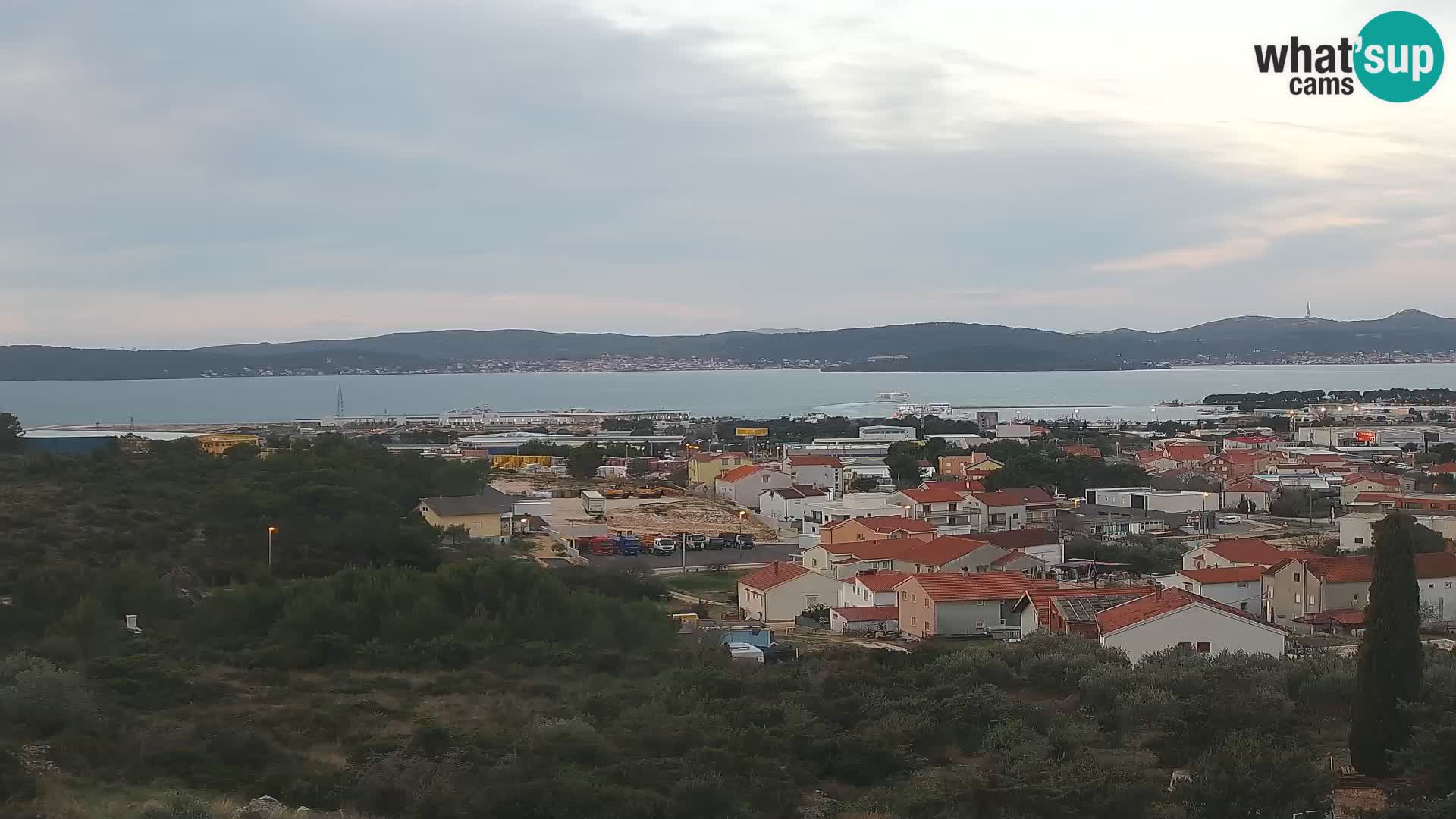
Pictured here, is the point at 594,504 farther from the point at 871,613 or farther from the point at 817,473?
the point at 871,613

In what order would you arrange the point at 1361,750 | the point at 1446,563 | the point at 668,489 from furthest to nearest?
the point at 668,489, the point at 1446,563, the point at 1361,750

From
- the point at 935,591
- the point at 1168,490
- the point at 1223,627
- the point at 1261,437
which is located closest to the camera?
the point at 1223,627

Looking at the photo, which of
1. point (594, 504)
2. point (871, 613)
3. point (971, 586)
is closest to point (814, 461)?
point (594, 504)

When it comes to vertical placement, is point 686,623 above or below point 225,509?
below

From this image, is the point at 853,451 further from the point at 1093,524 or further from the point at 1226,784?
the point at 1226,784

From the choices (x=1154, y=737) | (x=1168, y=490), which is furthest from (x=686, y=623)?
(x=1168, y=490)

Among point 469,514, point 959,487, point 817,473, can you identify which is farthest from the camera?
point 817,473

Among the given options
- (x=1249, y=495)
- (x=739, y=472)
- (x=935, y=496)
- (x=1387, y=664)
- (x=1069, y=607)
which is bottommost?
(x=1249, y=495)

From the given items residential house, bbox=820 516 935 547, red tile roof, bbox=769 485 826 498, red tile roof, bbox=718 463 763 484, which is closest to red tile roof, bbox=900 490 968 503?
residential house, bbox=820 516 935 547
